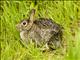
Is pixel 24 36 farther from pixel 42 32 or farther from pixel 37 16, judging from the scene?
pixel 37 16

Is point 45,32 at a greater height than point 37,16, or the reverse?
point 37,16

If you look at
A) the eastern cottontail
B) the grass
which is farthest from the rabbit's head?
the grass

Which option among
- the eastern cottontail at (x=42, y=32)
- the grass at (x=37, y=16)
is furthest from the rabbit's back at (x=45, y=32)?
the grass at (x=37, y=16)

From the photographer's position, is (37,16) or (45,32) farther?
(37,16)

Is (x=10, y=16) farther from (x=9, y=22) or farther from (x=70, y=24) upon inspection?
(x=70, y=24)

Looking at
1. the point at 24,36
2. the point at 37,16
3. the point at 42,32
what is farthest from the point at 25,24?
the point at 37,16

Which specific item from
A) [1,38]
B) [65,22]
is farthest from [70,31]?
[1,38]
